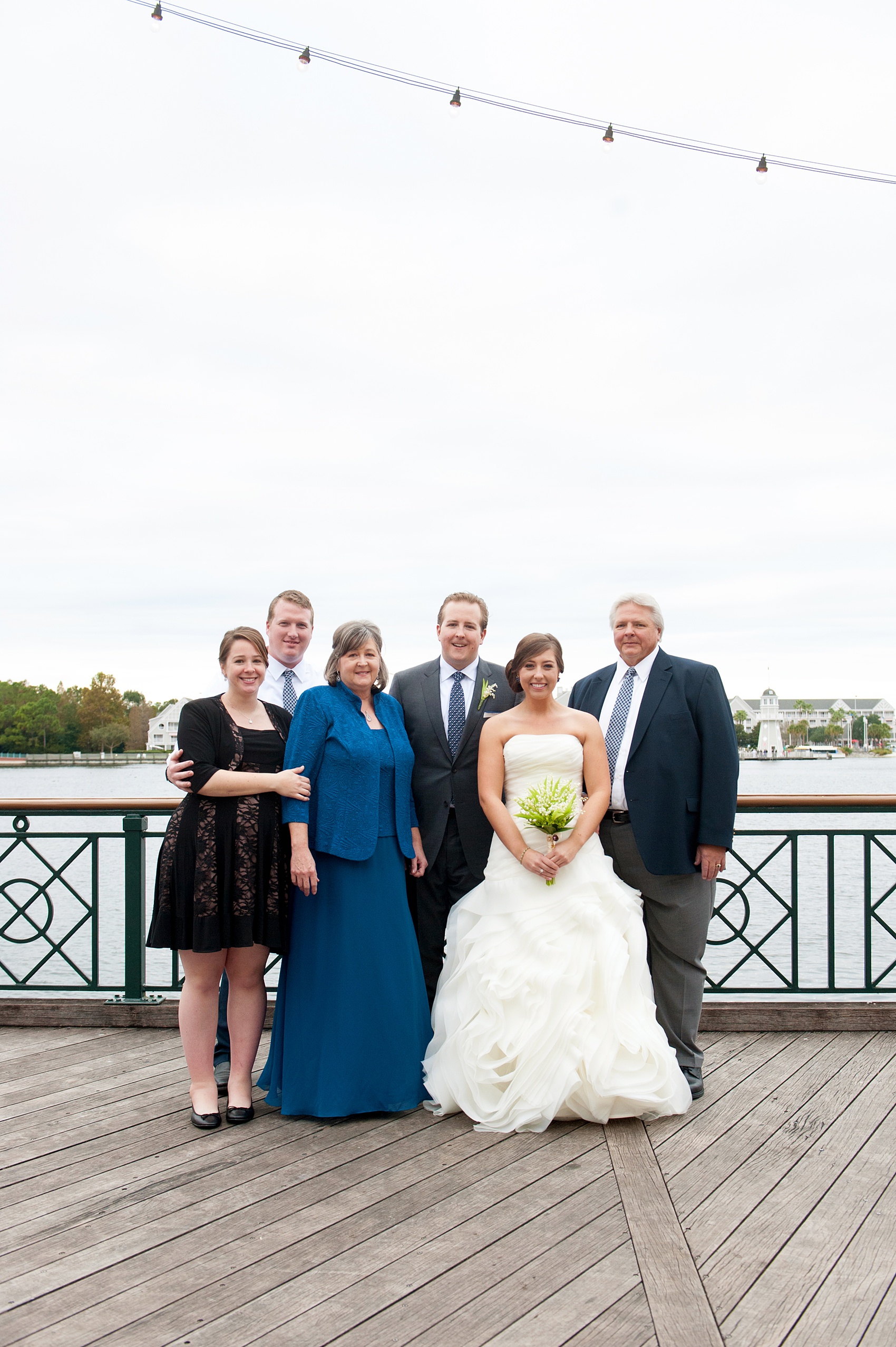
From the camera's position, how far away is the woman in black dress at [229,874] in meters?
3.16

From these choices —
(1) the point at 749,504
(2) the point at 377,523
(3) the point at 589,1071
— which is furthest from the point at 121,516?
(3) the point at 589,1071

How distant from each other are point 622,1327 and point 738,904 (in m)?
13.6

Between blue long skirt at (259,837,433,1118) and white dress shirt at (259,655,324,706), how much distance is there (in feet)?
2.73

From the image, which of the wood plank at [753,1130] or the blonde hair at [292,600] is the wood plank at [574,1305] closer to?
the wood plank at [753,1130]

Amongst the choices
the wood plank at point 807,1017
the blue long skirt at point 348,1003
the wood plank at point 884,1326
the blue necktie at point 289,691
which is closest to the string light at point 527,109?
the blue necktie at point 289,691

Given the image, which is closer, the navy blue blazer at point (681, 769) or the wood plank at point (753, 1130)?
the wood plank at point (753, 1130)

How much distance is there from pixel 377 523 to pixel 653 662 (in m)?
19.7

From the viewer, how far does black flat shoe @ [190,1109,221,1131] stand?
312 centimetres

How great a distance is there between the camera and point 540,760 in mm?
3551

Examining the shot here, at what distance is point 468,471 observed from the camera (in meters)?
47.2

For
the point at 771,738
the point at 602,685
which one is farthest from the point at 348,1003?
the point at 771,738

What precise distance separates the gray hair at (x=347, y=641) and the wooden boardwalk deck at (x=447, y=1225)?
1.58 metres

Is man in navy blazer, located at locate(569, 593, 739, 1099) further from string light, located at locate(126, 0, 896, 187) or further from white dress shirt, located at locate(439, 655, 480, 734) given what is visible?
string light, located at locate(126, 0, 896, 187)

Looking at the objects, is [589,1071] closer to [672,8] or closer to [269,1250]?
[269,1250]
